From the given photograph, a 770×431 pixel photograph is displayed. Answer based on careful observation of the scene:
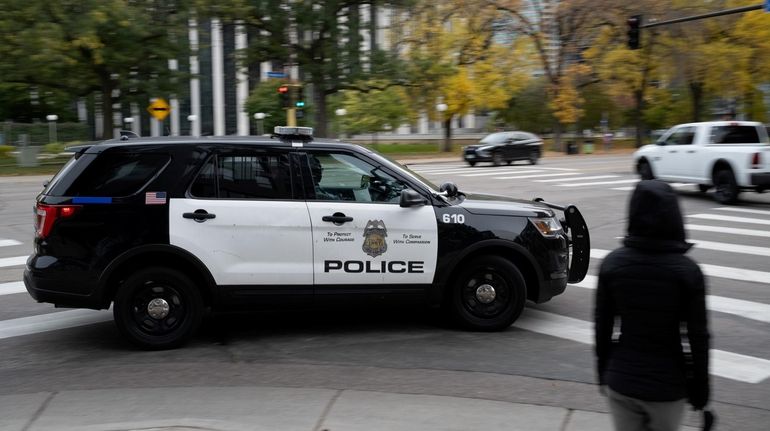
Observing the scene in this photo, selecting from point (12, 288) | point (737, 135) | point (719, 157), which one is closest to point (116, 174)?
point (12, 288)

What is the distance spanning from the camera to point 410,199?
687cm

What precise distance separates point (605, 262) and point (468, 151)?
3179 centimetres

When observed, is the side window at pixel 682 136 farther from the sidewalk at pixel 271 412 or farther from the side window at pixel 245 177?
the sidewalk at pixel 271 412

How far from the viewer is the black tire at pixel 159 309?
669 centimetres

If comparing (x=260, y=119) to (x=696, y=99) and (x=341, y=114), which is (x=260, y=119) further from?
(x=696, y=99)

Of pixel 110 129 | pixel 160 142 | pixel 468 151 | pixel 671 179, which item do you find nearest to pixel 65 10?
pixel 110 129

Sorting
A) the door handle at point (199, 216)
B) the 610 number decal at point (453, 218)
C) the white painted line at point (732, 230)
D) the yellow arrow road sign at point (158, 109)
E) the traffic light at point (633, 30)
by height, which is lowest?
the white painted line at point (732, 230)

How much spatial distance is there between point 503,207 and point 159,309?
3.21m

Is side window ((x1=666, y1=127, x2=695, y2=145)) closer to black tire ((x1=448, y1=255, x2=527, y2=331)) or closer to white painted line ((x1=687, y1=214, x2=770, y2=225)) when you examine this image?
white painted line ((x1=687, y1=214, x2=770, y2=225))

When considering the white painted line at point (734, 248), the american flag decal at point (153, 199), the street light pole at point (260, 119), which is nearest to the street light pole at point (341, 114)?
the street light pole at point (260, 119)

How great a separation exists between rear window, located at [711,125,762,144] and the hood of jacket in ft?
52.7

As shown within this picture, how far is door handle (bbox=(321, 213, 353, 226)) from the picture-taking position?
22.4ft

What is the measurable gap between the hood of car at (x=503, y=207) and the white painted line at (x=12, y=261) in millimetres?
7205

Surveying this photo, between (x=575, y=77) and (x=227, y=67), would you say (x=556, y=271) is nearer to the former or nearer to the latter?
(x=575, y=77)
